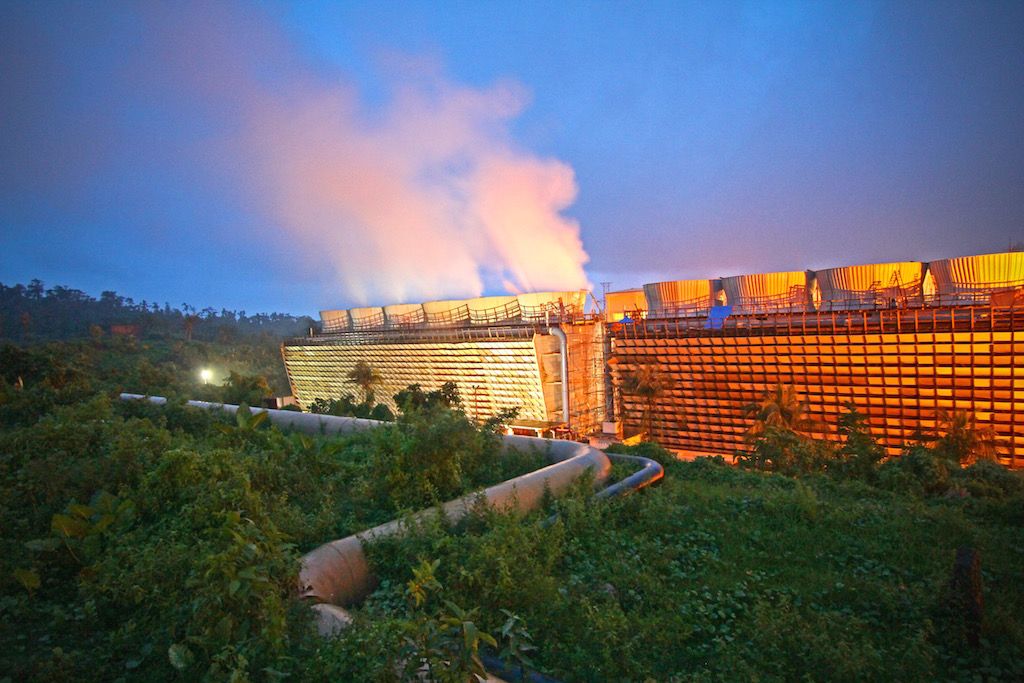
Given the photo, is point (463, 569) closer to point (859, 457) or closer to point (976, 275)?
point (859, 457)

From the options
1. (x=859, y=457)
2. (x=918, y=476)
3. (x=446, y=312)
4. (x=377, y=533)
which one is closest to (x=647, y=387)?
(x=446, y=312)

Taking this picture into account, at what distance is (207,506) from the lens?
4.23 m

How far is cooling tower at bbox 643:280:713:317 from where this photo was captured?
20.7 meters

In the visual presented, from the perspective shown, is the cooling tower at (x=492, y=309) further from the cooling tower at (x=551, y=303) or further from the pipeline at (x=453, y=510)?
the pipeline at (x=453, y=510)

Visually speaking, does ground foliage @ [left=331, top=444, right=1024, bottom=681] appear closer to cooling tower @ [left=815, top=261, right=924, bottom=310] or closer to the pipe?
cooling tower @ [left=815, top=261, right=924, bottom=310]

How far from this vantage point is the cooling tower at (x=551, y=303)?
2059 centimetres

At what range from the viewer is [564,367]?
63.9ft

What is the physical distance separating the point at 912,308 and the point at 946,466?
30.4 ft

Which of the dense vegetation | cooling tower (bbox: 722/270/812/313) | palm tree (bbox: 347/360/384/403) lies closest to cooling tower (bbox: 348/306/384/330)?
palm tree (bbox: 347/360/384/403)

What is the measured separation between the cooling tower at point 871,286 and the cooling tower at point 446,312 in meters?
14.0

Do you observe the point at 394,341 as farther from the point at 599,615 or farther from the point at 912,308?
the point at 599,615

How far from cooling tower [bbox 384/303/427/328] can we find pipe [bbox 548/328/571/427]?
32.6 ft

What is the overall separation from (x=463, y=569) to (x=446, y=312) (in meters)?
22.6

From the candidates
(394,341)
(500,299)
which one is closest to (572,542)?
(500,299)
